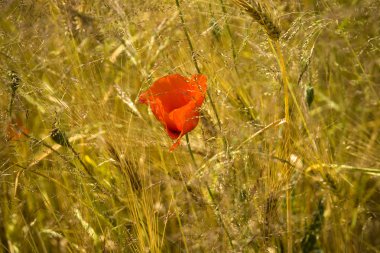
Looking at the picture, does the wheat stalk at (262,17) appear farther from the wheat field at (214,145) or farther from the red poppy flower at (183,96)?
the red poppy flower at (183,96)

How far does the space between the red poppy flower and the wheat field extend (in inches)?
1.2

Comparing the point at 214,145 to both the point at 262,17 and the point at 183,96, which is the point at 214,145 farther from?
the point at 262,17

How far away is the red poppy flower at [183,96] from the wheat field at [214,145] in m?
0.03

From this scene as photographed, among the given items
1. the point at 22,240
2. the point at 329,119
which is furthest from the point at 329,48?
the point at 22,240

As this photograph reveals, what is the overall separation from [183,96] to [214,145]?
10 cm

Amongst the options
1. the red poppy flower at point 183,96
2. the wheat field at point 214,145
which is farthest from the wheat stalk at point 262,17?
the red poppy flower at point 183,96

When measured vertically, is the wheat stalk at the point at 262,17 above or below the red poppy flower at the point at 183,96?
above

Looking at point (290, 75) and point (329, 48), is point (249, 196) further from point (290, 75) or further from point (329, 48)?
point (329, 48)

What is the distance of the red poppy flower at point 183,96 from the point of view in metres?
0.79

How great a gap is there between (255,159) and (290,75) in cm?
19

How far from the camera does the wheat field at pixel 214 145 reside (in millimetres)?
780

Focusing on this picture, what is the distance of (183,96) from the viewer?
2.90 feet

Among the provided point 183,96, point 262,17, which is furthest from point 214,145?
point 262,17

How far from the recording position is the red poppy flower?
0.79m
